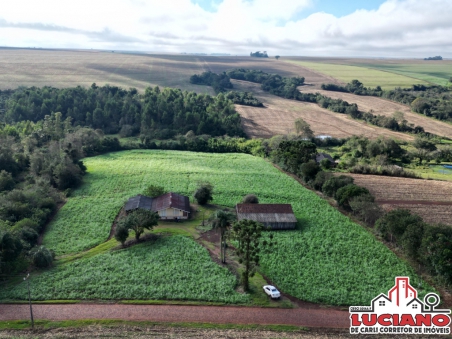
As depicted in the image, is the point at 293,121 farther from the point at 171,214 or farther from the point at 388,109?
the point at 171,214

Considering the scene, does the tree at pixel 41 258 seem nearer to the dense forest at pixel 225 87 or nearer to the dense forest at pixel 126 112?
the dense forest at pixel 126 112

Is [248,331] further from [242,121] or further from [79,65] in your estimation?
[79,65]

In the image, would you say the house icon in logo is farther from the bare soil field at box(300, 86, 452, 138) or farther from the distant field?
the distant field

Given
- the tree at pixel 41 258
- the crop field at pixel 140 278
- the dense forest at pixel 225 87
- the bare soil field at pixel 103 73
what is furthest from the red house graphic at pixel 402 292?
the bare soil field at pixel 103 73

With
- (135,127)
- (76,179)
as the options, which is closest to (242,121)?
(135,127)

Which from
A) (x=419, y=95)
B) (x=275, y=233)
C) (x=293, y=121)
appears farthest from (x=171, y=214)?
(x=419, y=95)
